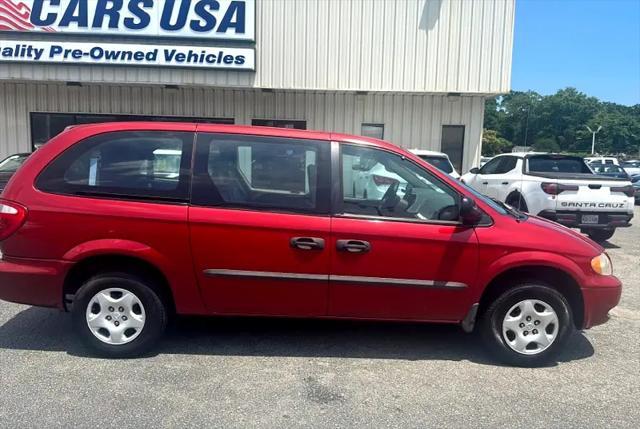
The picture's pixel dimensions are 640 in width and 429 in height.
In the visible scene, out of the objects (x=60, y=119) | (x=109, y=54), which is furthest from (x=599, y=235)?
(x=60, y=119)

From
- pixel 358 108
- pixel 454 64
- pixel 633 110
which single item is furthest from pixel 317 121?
pixel 633 110

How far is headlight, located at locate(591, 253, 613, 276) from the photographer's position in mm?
4043

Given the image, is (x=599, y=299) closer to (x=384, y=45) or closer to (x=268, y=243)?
(x=268, y=243)

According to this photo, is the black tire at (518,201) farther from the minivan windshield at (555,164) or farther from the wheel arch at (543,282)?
the wheel arch at (543,282)

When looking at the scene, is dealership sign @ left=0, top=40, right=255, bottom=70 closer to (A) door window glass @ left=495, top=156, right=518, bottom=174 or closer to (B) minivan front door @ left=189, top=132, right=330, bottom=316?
(A) door window glass @ left=495, top=156, right=518, bottom=174

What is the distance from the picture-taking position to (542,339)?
13.2 ft

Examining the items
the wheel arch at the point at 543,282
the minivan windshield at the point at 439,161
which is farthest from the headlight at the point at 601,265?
the minivan windshield at the point at 439,161

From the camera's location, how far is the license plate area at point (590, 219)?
8.48 metres

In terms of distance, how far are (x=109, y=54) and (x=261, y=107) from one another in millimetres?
3734

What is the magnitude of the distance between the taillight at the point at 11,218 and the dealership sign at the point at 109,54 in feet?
27.9

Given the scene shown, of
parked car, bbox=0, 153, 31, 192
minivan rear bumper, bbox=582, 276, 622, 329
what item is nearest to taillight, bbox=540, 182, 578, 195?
minivan rear bumper, bbox=582, 276, 622, 329

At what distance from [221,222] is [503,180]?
280 inches

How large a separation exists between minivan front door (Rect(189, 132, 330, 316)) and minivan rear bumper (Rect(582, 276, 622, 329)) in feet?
6.67

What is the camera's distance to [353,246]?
152 inches
